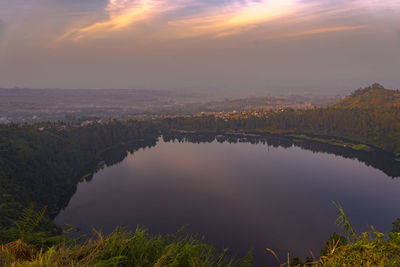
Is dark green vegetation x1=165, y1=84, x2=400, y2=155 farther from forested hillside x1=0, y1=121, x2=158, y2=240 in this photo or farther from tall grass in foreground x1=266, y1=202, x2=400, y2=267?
tall grass in foreground x1=266, y1=202, x2=400, y2=267

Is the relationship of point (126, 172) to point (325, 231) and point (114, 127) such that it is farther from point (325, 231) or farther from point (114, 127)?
point (325, 231)

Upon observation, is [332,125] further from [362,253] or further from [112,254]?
[112,254]

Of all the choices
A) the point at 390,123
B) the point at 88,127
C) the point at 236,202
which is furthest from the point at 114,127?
the point at 390,123

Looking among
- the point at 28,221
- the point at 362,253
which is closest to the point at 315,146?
the point at 362,253

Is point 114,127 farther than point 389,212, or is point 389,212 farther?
point 114,127

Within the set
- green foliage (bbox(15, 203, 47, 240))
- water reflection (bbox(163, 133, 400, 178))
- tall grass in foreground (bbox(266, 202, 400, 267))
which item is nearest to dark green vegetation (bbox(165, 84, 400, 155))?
water reflection (bbox(163, 133, 400, 178))

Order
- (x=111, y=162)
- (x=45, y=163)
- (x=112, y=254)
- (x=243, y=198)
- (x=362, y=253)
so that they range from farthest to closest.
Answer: (x=111, y=162) → (x=45, y=163) → (x=243, y=198) → (x=112, y=254) → (x=362, y=253)
